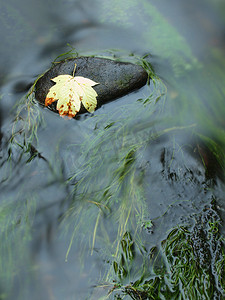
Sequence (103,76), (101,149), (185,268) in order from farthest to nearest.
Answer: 1. (103,76)
2. (101,149)
3. (185,268)

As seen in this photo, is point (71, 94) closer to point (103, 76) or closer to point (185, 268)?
point (103, 76)

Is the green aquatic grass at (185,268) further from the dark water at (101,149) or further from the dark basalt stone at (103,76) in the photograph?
the dark basalt stone at (103,76)

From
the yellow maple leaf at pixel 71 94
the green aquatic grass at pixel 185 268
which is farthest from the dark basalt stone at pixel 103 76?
the green aquatic grass at pixel 185 268

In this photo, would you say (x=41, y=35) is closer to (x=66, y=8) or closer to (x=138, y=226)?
(x=66, y=8)

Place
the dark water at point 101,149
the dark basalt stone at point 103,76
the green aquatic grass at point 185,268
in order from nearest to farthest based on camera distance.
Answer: the green aquatic grass at point 185,268 → the dark water at point 101,149 → the dark basalt stone at point 103,76

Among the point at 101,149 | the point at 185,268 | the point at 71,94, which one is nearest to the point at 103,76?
the point at 71,94

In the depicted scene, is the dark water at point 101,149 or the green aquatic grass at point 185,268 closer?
the green aquatic grass at point 185,268

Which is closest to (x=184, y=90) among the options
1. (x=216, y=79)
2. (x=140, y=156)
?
(x=216, y=79)
